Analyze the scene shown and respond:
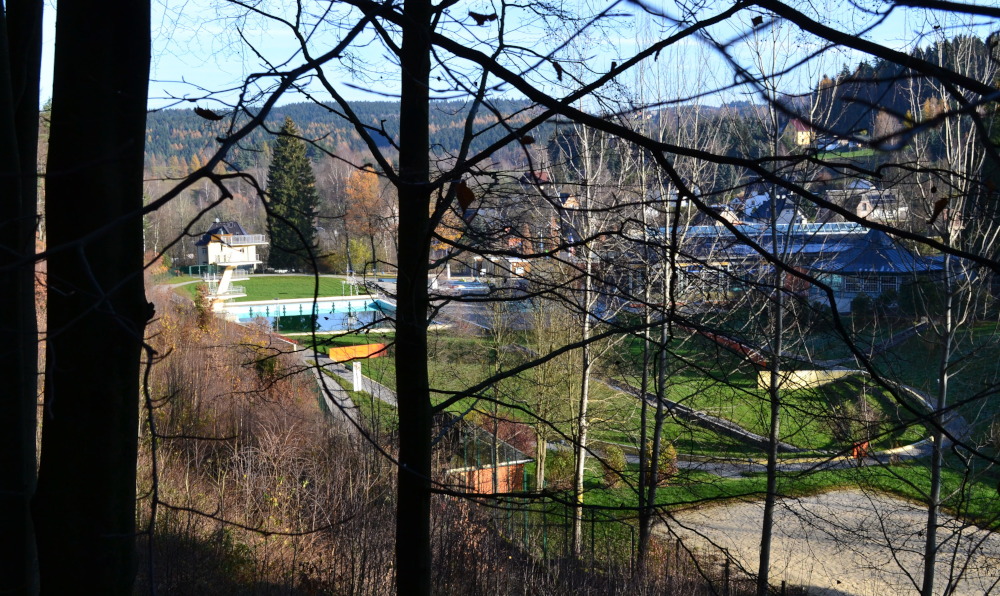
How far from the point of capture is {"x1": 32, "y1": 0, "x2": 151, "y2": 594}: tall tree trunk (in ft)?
6.66

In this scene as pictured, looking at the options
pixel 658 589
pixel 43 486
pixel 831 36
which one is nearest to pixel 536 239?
pixel 831 36

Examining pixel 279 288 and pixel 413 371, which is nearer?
pixel 413 371

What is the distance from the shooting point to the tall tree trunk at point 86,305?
2.03 metres

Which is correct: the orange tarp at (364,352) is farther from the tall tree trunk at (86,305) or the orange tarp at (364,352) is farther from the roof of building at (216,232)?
the tall tree trunk at (86,305)

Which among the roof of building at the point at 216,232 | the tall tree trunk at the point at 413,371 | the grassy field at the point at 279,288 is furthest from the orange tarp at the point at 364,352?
the grassy field at the point at 279,288

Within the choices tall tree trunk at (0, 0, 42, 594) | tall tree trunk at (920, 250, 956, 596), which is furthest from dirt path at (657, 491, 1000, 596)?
tall tree trunk at (0, 0, 42, 594)

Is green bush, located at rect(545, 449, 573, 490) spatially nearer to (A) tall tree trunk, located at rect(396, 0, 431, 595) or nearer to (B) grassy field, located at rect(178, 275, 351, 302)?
(A) tall tree trunk, located at rect(396, 0, 431, 595)

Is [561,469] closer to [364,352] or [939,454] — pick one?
[364,352]

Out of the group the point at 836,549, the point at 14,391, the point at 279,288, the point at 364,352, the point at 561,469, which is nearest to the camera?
the point at 14,391

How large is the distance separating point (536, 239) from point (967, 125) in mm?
11119

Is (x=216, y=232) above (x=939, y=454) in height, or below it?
above

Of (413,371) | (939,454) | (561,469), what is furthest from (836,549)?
(413,371)

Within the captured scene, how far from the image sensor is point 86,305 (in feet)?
6.52

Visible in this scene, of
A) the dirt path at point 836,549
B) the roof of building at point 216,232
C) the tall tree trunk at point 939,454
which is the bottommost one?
the dirt path at point 836,549
